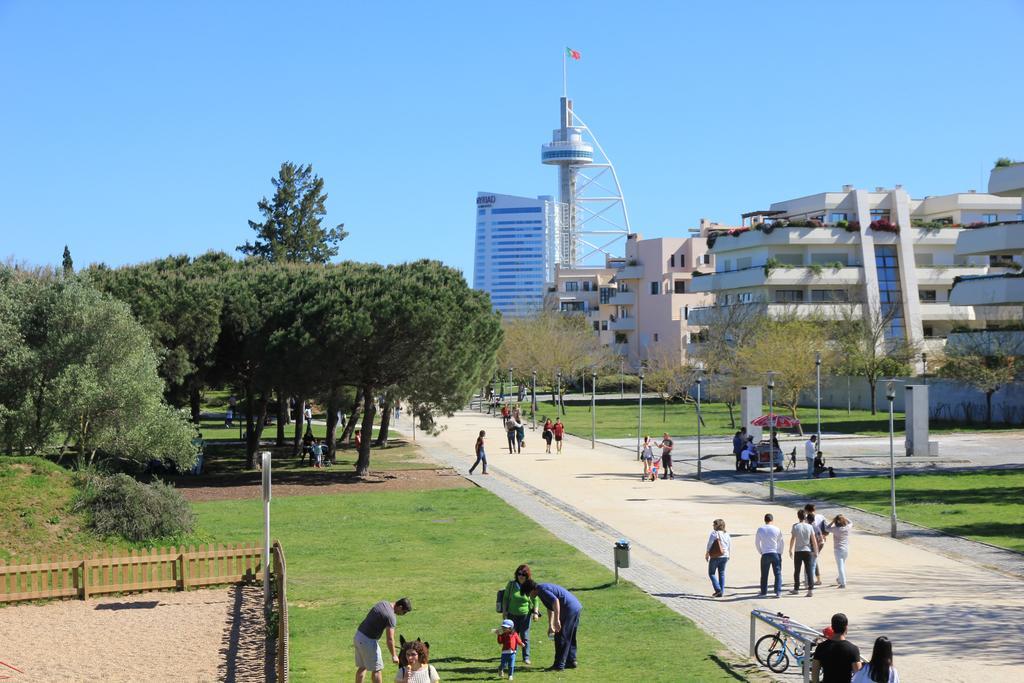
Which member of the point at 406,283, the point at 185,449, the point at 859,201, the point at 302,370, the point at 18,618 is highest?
the point at 859,201

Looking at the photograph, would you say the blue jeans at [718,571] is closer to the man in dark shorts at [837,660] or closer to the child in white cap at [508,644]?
the child in white cap at [508,644]

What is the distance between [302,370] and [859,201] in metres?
56.4

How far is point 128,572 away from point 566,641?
1092 centimetres

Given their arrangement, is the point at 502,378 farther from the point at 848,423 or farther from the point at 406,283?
the point at 406,283

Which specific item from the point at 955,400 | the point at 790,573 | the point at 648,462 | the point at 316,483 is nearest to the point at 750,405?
the point at 648,462

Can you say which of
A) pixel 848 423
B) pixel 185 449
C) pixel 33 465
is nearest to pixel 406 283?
pixel 185 449

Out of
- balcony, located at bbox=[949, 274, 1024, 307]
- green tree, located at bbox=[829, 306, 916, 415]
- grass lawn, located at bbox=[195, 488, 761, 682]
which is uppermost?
balcony, located at bbox=[949, 274, 1024, 307]

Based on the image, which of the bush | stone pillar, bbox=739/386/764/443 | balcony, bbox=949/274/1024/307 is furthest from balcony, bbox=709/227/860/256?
the bush

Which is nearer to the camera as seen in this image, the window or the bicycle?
the bicycle

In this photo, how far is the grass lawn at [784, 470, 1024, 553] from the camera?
26914 millimetres

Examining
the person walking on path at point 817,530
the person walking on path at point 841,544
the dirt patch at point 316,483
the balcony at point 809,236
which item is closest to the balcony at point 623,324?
the balcony at point 809,236

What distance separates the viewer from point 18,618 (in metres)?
19.9

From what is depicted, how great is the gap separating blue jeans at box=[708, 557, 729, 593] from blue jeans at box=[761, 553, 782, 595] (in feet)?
2.27

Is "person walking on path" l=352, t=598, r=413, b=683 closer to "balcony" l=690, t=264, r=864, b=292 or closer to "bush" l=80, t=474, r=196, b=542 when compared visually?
"bush" l=80, t=474, r=196, b=542
